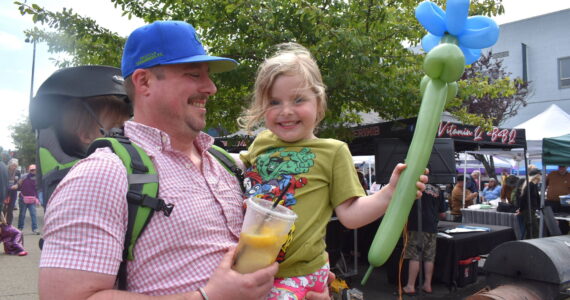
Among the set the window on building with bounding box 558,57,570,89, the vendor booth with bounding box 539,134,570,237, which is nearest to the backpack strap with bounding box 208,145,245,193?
the vendor booth with bounding box 539,134,570,237

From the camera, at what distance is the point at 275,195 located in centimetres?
181

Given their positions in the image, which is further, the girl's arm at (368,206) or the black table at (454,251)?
the black table at (454,251)

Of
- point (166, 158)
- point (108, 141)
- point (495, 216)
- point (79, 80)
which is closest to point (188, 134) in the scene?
point (166, 158)

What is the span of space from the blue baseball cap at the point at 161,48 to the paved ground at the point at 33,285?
5.73 metres

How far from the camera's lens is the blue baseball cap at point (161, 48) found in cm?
159

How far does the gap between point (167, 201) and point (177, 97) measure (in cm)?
44

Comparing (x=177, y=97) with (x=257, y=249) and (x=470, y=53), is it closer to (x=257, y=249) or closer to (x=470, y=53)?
(x=257, y=249)

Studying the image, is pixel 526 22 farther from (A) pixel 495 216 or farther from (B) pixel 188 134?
(B) pixel 188 134

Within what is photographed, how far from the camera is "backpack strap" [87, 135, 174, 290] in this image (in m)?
1.29

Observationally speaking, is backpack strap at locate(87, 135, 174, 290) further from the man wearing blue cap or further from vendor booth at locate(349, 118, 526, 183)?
vendor booth at locate(349, 118, 526, 183)

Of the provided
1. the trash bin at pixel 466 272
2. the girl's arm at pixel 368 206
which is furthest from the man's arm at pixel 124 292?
the trash bin at pixel 466 272

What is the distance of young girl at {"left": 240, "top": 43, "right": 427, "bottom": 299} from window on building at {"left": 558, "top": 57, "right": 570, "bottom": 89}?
1194 inches

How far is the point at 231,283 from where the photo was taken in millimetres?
1312

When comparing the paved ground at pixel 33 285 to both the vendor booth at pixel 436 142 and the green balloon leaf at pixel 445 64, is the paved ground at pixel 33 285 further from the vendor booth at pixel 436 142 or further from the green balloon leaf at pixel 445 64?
the green balloon leaf at pixel 445 64
